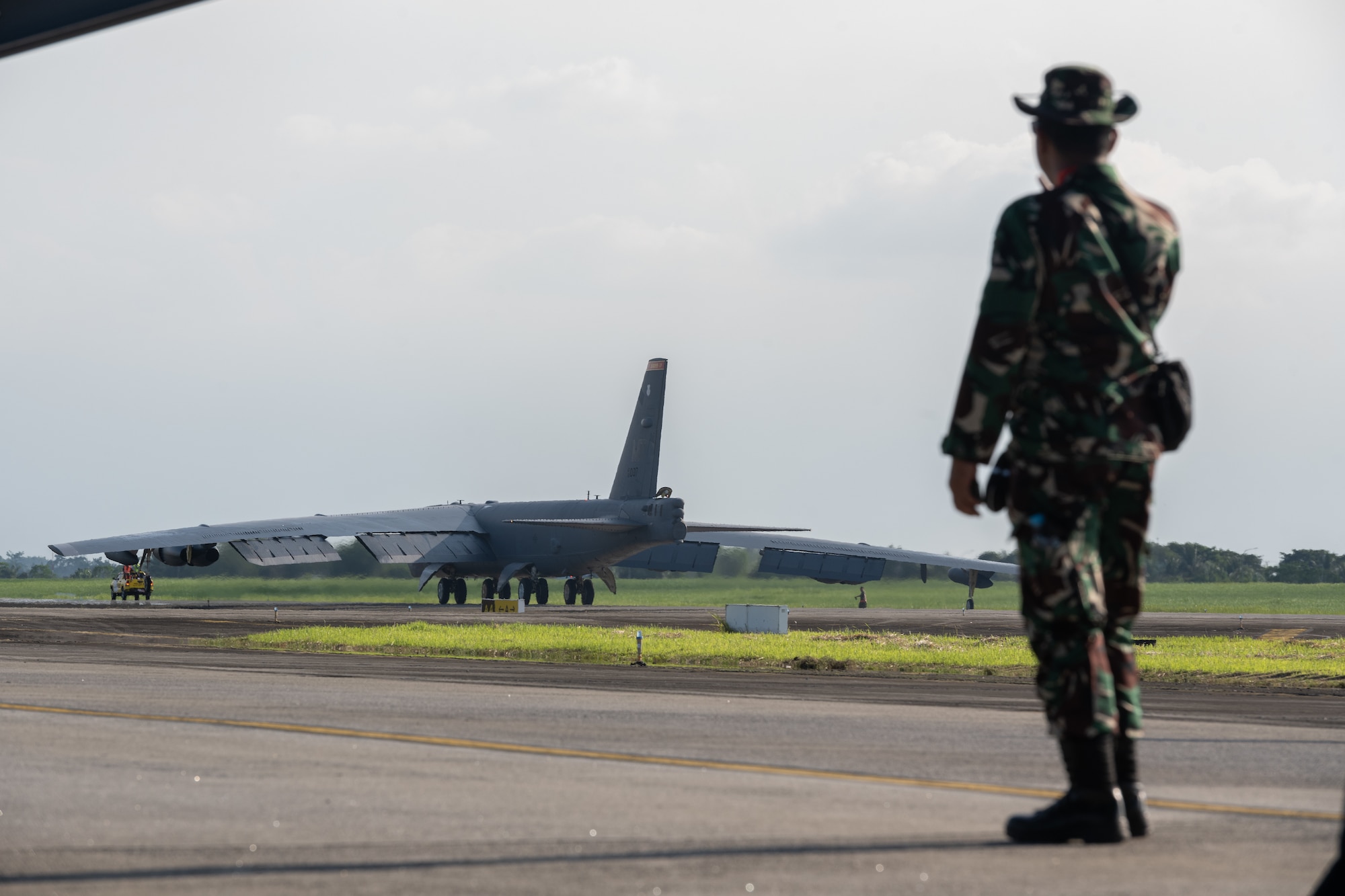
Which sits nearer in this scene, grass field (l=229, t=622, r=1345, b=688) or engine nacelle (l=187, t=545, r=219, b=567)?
grass field (l=229, t=622, r=1345, b=688)

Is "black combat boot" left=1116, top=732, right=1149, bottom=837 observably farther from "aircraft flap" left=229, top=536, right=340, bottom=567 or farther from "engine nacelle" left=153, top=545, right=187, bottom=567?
"engine nacelle" left=153, top=545, right=187, bottom=567

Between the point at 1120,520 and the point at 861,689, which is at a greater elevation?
the point at 1120,520

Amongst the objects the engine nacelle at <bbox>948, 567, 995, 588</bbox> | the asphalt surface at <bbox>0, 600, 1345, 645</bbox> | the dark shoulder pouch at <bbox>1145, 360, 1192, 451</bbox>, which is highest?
the dark shoulder pouch at <bbox>1145, 360, 1192, 451</bbox>

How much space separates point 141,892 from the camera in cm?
450

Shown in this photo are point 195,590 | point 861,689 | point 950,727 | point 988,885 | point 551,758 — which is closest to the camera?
point 988,885

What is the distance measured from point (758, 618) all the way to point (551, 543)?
31.6 metres

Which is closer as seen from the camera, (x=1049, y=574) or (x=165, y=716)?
(x=1049, y=574)

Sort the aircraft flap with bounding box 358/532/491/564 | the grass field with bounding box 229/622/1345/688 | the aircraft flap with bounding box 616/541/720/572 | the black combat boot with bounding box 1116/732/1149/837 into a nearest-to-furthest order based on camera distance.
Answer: the black combat boot with bounding box 1116/732/1149/837 → the grass field with bounding box 229/622/1345/688 → the aircraft flap with bounding box 358/532/491/564 → the aircraft flap with bounding box 616/541/720/572

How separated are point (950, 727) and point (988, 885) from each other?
589 centimetres

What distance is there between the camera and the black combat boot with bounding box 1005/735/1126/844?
516 centimetres

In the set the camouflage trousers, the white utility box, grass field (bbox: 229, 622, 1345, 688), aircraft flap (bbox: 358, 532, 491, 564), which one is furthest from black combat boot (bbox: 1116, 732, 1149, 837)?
aircraft flap (bbox: 358, 532, 491, 564)

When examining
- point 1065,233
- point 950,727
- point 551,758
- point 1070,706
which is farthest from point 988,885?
point 950,727

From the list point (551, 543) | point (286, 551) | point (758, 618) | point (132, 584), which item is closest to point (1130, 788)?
point (758, 618)

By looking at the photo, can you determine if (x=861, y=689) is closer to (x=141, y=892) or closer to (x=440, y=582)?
(x=141, y=892)
